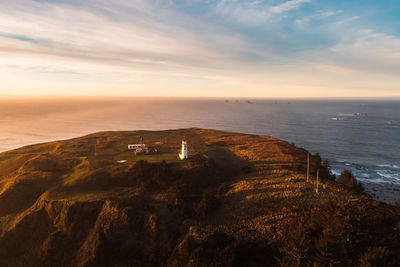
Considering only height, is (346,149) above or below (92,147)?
below

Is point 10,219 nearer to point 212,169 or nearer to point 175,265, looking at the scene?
point 175,265

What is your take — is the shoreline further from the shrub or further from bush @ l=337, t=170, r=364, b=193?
the shrub

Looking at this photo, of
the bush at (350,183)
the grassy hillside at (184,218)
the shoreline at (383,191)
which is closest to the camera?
the grassy hillside at (184,218)

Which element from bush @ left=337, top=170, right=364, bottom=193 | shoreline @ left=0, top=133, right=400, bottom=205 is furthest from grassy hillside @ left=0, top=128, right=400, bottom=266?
shoreline @ left=0, top=133, right=400, bottom=205

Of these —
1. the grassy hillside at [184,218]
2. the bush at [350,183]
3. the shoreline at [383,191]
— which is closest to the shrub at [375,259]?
the grassy hillside at [184,218]

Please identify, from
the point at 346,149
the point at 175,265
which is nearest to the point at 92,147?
the point at 175,265

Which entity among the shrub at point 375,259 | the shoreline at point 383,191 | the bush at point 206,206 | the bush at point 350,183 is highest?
the shrub at point 375,259

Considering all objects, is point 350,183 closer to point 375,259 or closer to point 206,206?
point 375,259

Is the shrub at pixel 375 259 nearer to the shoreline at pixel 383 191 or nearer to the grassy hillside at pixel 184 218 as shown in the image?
the grassy hillside at pixel 184 218

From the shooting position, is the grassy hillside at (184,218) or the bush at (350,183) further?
the bush at (350,183)
